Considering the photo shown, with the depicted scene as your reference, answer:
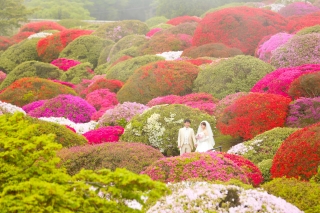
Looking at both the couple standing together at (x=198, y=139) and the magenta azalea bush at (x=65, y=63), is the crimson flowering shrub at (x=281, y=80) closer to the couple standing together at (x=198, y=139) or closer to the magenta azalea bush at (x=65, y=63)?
the couple standing together at (x=198, y=139)

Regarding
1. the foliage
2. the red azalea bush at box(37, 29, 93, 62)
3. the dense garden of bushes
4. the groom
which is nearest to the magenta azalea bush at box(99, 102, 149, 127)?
the dense garden of bushes

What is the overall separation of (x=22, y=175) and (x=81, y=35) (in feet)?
126

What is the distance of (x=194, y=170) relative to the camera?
940 centimetres

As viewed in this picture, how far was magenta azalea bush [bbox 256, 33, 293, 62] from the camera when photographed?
2625 cm

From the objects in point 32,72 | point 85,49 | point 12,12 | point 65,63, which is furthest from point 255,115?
point 12,12

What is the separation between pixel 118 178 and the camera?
16.1 feet

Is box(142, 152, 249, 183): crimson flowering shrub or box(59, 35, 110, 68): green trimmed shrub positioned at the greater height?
box(142, 152, 249, 183): crimson flowering shrub

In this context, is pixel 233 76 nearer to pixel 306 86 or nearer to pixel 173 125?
pixel 306 86

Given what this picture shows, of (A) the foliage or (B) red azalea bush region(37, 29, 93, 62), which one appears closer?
(A) the foliage

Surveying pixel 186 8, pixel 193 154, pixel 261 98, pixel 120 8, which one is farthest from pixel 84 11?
pixel 193 154

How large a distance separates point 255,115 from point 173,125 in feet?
8.40

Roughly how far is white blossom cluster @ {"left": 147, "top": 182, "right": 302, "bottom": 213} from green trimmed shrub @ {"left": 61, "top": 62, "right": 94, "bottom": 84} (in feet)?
85.5

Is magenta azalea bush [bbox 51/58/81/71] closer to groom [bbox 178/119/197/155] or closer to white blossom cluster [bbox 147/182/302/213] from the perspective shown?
groom [bbox 178/119/197/155]

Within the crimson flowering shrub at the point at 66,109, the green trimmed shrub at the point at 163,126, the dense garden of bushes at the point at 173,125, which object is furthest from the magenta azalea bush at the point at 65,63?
the green trimmed shrub at the point at 163,126
